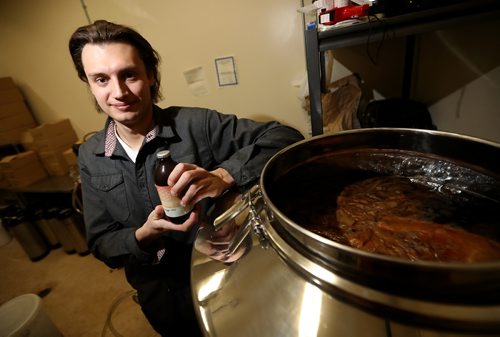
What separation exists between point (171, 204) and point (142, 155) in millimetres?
465

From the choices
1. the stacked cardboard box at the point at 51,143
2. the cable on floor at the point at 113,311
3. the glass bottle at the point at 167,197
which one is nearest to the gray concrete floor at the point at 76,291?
the cable on floor at the point at 113,311

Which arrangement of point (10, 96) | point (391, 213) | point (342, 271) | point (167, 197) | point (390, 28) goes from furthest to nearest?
point (10, 96) < point (390, 28) < point (167, 197) < point (391, 213) < point (342, 271)

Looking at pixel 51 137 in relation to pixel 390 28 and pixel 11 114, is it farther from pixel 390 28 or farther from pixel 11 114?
pixel 390 28

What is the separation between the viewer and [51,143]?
2.69 metres

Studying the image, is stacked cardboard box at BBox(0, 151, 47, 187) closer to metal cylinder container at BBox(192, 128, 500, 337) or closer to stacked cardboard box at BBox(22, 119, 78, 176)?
stacked cardboard box at BBox(22, 119, 78, 176)

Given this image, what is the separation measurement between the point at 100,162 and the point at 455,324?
4.00ft

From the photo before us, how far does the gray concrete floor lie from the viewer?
1.85 m

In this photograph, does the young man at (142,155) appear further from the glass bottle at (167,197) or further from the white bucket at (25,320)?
the white bucket at (25,320)

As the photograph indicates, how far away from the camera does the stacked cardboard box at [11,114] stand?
269 cm

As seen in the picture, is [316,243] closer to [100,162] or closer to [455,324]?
[455,324]

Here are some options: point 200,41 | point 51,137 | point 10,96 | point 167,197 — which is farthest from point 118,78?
point 10,96

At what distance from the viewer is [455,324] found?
30 centimetres

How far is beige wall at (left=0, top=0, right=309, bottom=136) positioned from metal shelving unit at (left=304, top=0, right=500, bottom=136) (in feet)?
3.22

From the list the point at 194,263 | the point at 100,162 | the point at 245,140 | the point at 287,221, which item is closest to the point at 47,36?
the point at 100,162
